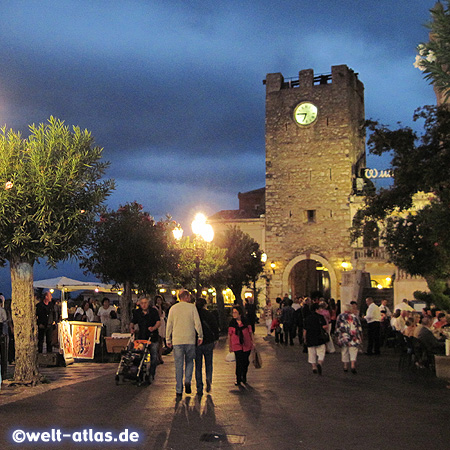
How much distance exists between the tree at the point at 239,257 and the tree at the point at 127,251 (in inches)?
636

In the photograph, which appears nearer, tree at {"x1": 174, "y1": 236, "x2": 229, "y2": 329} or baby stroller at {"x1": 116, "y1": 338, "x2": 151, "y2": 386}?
baby stroller at {"x1": 116, "y1": 338, "x2": 151, "y2": 386}

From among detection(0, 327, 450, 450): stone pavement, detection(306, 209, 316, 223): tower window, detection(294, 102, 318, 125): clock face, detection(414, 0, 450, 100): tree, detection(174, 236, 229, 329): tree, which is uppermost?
detection(294, 102, 318, 125): clock face

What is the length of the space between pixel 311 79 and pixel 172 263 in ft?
86.6

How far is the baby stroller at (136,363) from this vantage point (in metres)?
10.6

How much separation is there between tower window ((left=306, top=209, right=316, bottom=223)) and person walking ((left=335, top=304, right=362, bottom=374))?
1134 inches

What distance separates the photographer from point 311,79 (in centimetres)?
4312

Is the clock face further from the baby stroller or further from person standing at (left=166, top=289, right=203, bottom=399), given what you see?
person standing at (left=166, top=289, right=203, bottom=399)

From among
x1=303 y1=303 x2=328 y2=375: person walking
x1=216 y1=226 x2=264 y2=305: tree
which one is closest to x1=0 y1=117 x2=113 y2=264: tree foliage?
x1=303 y1=303 x2=328 y2=375: person walking

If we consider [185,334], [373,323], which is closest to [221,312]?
[373,323]

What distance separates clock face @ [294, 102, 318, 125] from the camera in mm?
42531

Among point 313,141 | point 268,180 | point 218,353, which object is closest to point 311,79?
point 313,141

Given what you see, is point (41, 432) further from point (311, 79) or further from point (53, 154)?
point (311, 79)

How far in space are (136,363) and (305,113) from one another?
112 ft

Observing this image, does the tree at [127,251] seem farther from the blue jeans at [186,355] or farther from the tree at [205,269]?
the blue jeans at [186,355]
